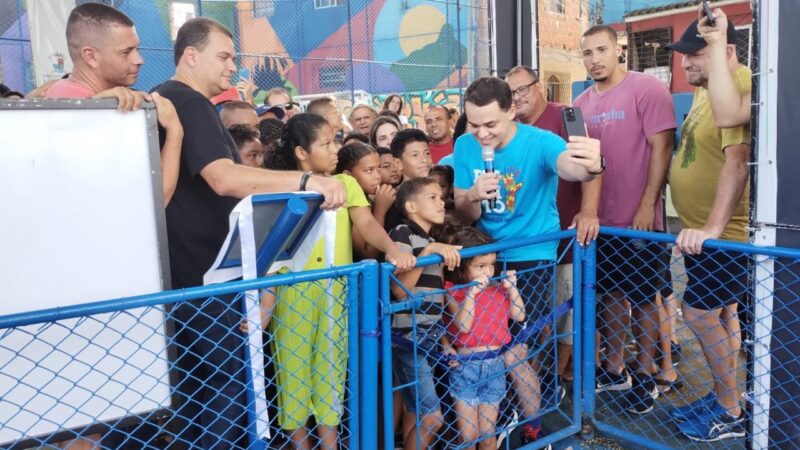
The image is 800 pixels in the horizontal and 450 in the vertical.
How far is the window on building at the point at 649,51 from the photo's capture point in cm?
1228

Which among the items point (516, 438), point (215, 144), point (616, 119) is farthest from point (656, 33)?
point (215, 144)

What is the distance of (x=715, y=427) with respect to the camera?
10.8 feet

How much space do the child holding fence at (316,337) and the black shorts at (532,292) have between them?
81 cm

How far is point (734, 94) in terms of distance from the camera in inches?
113

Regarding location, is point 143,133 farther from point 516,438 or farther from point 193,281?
point 516,438

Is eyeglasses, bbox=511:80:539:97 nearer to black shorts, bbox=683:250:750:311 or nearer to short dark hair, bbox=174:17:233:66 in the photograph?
black shorts, bbox=683:250:750:311

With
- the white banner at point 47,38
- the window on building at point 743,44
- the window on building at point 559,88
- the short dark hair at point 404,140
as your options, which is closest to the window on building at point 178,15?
the white banner at point 47,38

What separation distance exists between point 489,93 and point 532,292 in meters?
0.98

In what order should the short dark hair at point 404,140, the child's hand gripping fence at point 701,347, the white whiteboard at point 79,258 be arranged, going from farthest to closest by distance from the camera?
1. the short dark hair at point 404,140
2. the child's hand gripping fence at point 701,347
3. the white whiteboard at point 79,258

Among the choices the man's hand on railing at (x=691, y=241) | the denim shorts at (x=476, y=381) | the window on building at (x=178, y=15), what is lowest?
the denim shorts at (x=476, y=381)

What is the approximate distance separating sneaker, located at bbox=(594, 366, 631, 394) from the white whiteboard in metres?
2.72

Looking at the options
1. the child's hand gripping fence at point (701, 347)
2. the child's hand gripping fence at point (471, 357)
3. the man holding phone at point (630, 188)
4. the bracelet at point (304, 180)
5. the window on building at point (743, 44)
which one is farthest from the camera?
the window on building at point (743, 44)

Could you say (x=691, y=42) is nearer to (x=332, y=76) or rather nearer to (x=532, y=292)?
(x=532, y=292)

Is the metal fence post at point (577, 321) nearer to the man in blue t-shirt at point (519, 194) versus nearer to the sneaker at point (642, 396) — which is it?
the man in blue t-shirt at point (519, 194)
